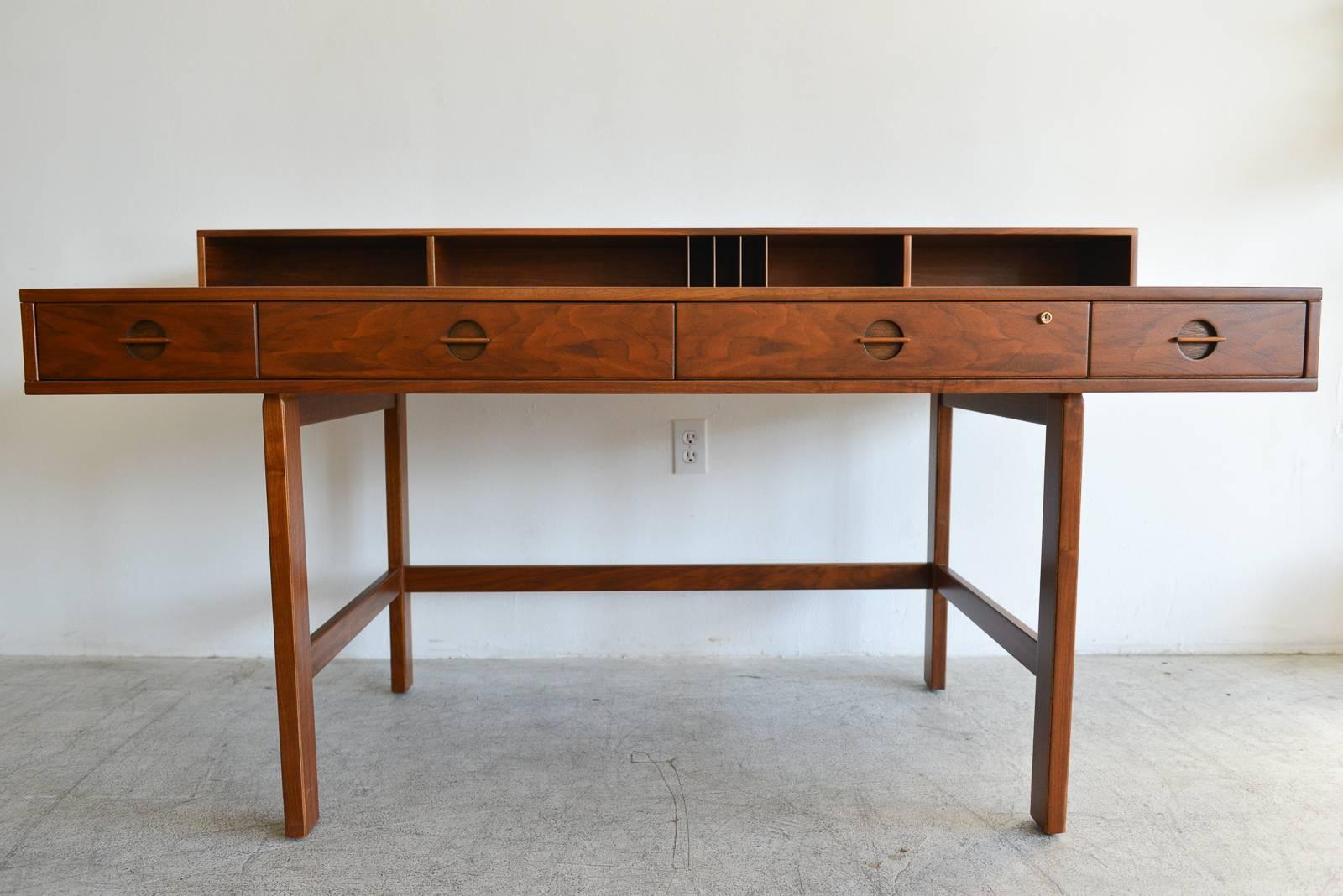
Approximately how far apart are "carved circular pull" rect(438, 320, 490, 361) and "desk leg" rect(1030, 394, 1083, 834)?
0.78 m

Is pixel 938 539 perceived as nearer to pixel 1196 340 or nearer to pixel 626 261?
pixel 1196 340

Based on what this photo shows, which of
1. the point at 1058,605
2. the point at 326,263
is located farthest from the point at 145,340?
the point at 1058,605

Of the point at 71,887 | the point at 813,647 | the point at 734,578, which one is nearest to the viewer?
the point at 71,887

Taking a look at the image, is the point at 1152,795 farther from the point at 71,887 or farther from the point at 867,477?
the point at 71,887

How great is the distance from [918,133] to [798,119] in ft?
0.85

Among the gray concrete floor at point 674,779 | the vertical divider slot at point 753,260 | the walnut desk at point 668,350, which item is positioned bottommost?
the gray concrete floor at point 674,779

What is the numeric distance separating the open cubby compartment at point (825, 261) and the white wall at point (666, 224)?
0.24 m

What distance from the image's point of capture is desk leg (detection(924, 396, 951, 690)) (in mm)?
1617

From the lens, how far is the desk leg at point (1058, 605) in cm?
108

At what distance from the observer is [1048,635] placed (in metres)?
1.11

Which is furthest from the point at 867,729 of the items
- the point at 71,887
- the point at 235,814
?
the point at 71,887

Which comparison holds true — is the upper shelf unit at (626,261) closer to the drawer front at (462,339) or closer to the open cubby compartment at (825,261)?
the open cubby compartment at (825,261)

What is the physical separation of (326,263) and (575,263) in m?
0.47

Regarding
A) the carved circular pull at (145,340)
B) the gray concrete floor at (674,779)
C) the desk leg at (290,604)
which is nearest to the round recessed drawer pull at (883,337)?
the gray concrete floor at (674,779)
